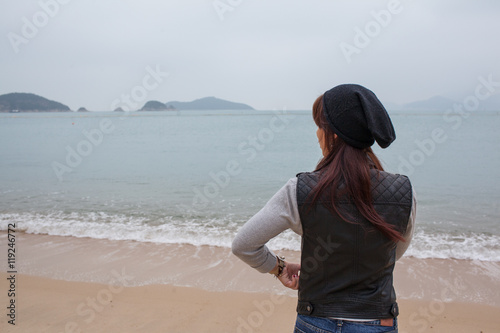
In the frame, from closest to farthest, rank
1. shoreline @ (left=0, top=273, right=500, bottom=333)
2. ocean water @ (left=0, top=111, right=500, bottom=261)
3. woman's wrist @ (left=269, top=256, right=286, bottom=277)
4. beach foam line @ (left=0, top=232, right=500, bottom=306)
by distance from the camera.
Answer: woman's wrist @ (left=269, top=256, right=286, bottom=277), shoreline @ (left=0, top=273, right=500, bottom=333), beach foam line @ (left=0, top=232, right=500, bottom=306), ocean water @ (left=0, top=111, right=500, bottom=261)

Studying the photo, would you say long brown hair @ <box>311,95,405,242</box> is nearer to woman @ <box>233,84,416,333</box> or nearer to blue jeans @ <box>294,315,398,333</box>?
woman @ <box>233,84,416,333</box>

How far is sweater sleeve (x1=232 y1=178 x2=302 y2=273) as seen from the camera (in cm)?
127

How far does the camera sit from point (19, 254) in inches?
248

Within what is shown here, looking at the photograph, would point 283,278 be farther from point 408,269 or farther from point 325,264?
point 408,269

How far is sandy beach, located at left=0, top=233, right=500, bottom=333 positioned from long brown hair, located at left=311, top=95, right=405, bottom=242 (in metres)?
3.05

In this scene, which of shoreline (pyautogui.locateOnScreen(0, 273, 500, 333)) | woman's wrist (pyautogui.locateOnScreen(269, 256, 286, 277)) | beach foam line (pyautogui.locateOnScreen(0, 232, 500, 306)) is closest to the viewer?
woman's wrist (pyautogui.locateOnScreen(269, 256, 286, 277))

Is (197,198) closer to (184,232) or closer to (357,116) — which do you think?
(184,232)

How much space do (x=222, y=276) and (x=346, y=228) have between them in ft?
14.1

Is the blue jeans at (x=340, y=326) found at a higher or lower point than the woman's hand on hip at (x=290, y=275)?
lower

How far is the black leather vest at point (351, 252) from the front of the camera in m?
1.27

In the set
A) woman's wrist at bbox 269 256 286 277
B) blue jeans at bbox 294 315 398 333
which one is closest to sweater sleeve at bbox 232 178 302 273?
woman's wrist at bbox 269 256 286 277

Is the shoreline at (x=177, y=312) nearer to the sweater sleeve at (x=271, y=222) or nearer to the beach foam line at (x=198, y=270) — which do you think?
the beach foam line at (x=198, y=270)

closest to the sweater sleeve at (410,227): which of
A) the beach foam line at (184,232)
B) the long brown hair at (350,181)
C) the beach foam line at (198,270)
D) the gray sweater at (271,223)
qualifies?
the gray sweater at (271,223)

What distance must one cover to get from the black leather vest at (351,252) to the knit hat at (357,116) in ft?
0.43
